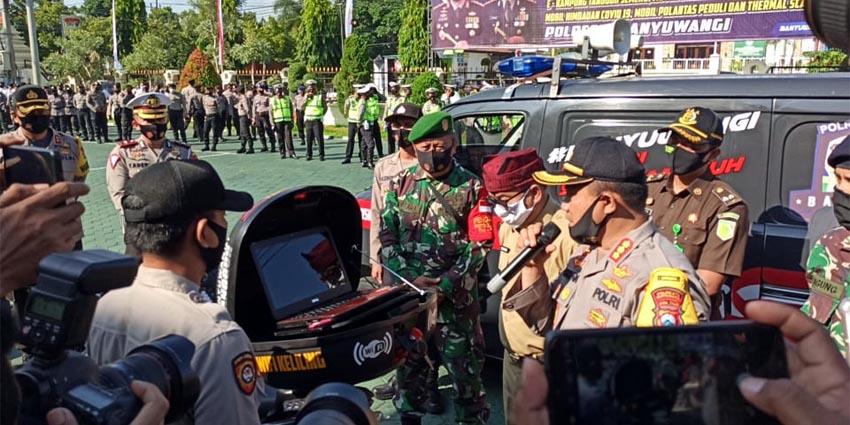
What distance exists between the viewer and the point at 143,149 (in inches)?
214

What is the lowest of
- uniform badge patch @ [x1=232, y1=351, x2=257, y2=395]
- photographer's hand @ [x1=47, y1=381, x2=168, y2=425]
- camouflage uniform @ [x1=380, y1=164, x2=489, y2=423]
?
camouflage uniform @ [x1=380, y1=164, x2=489, y2=423]

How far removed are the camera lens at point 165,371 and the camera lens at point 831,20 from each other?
1.35 metres

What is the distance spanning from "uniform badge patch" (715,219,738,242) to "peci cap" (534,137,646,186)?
40.3 inches

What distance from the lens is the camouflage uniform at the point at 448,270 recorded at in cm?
387

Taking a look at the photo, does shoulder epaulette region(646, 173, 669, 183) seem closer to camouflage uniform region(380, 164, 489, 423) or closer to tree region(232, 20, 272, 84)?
camouflage uniform region(380, 164, 489, 423)

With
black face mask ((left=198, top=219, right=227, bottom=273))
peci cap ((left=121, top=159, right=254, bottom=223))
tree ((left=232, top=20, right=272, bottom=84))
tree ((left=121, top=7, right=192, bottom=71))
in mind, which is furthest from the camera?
tree ((left=232, top=20, right=272, bottom=84))

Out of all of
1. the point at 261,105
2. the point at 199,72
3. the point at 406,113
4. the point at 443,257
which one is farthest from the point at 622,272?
the point at 199,72

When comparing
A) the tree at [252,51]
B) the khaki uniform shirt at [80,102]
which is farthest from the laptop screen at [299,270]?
the tree at [252,51]

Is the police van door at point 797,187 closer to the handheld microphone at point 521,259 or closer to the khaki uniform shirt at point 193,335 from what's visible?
the handheld microphone at point 521,259

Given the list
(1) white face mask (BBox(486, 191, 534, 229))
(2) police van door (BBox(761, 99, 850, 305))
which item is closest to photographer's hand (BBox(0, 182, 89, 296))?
(1) white face mask (BBox(486, 191, 534, 229))

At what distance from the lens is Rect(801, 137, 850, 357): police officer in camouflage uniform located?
9.02ft

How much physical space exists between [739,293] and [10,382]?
338 cm

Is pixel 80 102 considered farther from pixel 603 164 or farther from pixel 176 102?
pixel 603 164

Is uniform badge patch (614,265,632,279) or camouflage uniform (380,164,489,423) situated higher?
uniform badge patch (614,265,632,279)
